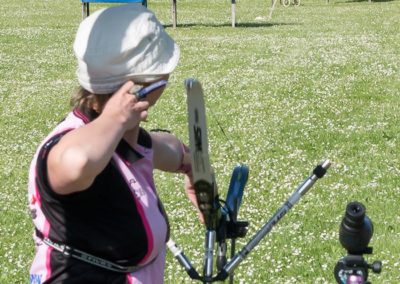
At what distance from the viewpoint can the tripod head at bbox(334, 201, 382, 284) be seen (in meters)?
2.54

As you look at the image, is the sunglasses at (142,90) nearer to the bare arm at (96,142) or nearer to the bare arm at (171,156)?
the bare arm at (96,142)

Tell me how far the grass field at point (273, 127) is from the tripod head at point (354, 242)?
8.76ft

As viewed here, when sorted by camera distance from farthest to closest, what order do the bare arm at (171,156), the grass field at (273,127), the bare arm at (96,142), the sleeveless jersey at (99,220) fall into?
1. the grass field at (273,127)
2. the bare arm at (171,156)
3. the sleeveless jersey at (99,220)
4. the bare arm at (96,142)

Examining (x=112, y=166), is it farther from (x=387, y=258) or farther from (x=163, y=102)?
(x=163, y=102)

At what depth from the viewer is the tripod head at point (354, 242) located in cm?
254

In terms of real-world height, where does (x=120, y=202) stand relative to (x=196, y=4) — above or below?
above

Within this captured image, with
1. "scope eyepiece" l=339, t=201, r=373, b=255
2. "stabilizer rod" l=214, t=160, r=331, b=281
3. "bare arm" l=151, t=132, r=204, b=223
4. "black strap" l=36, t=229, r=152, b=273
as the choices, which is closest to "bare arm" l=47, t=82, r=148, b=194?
"black strap" l=36, t=229, r=152, b=273

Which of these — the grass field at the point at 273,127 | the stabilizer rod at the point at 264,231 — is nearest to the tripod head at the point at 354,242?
the stabilizer rod at the point at 264,231

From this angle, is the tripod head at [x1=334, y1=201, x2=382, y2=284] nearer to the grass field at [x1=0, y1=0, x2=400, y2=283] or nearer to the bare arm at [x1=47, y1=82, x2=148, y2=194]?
the bare arm at [x1=47, y1=82, x2=148, y2=194]

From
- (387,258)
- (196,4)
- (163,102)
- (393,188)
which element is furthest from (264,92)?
(196,4)

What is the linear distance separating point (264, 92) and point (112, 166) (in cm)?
1064

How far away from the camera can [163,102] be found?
12.4 m

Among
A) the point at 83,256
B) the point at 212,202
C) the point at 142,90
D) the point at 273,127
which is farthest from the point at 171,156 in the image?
the point at 273,127

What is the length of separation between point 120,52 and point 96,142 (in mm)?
333
